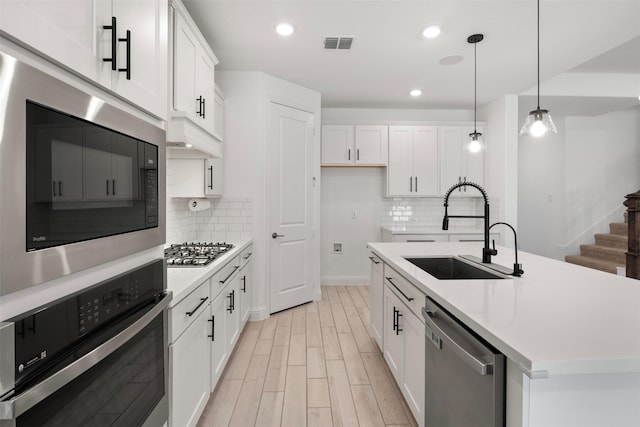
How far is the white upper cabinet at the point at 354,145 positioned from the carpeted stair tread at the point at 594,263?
3.45m

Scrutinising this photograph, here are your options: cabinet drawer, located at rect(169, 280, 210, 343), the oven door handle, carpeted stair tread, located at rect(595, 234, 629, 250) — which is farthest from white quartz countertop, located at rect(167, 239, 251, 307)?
carpeted stair tread, located at rect(595, 234, 629, 250)

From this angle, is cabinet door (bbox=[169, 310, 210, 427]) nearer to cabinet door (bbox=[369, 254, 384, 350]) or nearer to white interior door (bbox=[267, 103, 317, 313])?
cabinet door (bbox=[369, 254, 384, 350])

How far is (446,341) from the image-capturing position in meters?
1.34

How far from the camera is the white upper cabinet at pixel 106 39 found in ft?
2.37

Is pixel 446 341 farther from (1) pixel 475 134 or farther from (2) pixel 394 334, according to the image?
(1) pixel 475 134

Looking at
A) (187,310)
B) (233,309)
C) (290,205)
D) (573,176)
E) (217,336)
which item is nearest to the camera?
(187,310)

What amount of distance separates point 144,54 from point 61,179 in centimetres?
67

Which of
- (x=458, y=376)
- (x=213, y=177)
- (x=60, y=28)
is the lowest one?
(x=458, y=376)

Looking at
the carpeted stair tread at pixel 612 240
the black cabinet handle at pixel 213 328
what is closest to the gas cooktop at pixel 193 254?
the black cabinet handle at pixel 213 328

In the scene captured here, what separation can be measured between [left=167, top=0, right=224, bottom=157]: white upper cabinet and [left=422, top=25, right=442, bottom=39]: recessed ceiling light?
1780 mm

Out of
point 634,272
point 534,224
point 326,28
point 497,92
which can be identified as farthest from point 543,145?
point 326,28

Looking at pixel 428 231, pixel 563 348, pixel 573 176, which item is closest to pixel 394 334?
pixel 563 348

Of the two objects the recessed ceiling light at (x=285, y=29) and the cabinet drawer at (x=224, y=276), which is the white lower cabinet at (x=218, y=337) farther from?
the recessed ceiling light at (x=285, y=29)

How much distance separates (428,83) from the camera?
13.7ft
